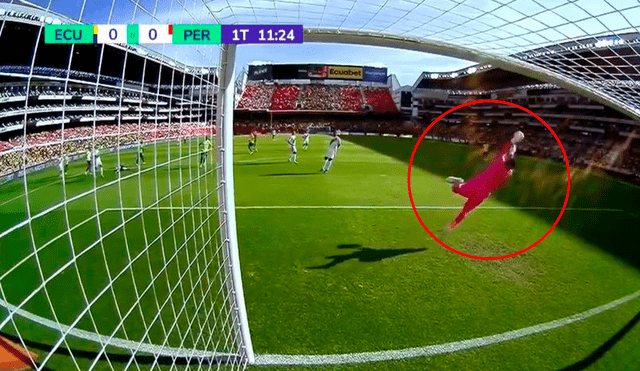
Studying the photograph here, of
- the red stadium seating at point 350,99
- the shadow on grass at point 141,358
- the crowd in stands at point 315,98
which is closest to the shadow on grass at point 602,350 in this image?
the shadow on grass at point 141,358

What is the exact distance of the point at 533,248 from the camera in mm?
7367

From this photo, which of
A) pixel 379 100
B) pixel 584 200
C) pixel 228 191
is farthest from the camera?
pixel 379 100

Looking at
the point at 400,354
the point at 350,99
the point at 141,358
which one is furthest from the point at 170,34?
the point at 350,99

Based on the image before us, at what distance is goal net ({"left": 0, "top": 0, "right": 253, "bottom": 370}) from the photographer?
4.68ft

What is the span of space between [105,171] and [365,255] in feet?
13.3

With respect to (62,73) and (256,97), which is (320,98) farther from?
(62,73)

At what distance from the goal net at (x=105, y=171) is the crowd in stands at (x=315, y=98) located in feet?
176

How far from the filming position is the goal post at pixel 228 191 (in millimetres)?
3166

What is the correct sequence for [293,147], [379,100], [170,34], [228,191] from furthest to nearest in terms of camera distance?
[379,100], [293,147], [228,191], [170,34]

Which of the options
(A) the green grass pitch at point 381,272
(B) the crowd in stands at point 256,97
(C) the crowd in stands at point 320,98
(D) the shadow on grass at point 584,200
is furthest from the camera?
(C) the crowd in stands at point 320,98

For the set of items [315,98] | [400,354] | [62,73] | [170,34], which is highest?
[315,98]

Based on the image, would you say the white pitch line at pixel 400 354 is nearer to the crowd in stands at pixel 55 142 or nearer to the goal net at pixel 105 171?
the goal net at pixel 105 171

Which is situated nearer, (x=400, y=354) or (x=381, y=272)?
(x=400, y=354)

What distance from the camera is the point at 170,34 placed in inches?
82.3
